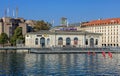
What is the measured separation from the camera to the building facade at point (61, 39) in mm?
162875

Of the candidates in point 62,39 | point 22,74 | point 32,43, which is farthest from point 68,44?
point 22,74

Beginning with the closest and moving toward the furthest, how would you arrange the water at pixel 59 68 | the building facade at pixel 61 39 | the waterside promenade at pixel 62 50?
the water at pixel 59 68
the waterside promenade at pixel 62 50
the building facade at pixel 61 39

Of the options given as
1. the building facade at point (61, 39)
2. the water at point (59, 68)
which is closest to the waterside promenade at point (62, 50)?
the building facade at point (61, 39)

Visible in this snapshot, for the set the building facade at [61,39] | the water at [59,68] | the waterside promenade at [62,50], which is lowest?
the water at [59,68]

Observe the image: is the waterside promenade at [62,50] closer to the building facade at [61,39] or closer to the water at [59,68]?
the building facade at [61,39]

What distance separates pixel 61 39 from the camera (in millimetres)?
166250

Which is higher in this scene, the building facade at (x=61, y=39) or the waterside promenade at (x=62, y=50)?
the building facade at (x=61, y=39)

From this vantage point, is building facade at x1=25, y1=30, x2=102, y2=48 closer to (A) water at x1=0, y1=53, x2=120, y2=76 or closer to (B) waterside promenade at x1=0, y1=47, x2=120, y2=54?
(B) waterside promenade at x1=0, y1=47, x2=120, y2=54

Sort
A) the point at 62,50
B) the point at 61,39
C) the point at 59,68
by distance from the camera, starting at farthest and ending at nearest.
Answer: the point at 61,39, the point at 62,50, the point at 59,68

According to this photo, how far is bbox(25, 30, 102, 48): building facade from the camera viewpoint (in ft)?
534

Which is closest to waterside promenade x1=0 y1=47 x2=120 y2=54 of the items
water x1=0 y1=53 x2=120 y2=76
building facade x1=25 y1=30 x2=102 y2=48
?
building facade x1=25 y1=30 x2=102 y2=48

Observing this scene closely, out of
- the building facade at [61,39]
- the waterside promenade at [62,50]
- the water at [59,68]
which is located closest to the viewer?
the water at [59,68]

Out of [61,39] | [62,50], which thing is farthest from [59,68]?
[61,39]

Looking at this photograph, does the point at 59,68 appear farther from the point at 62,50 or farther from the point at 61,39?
the point at 61,39
